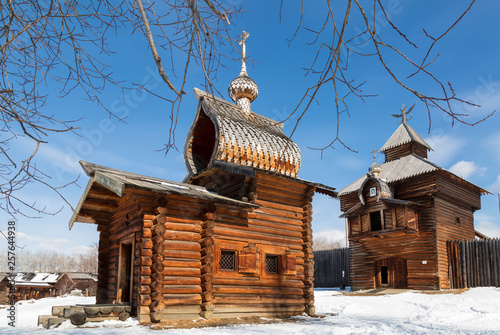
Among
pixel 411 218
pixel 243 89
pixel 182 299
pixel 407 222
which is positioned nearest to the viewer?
pixel 182 299

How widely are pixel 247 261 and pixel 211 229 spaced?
166 centimetres

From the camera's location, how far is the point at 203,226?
1189 cm

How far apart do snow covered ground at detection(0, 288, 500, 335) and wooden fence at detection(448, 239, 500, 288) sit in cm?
229

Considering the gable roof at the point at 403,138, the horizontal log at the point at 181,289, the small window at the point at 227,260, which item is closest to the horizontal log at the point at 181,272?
the horizontal log at the point at 181,289

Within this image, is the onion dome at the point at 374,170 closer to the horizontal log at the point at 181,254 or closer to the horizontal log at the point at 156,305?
the horizontal log at the point at 181,254

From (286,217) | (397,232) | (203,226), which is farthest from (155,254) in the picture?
(397,232)

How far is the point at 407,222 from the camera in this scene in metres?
24.3

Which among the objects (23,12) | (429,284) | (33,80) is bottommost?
(429,284)

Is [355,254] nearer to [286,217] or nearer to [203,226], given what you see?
[286,217]

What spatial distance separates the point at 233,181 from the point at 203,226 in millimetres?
2385

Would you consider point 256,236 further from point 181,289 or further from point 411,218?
point 411,218

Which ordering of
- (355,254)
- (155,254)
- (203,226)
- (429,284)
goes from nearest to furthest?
(155,254), (203,226), (429,284), (355,254)

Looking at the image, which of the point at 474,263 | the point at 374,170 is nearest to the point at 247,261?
the point at 374,170

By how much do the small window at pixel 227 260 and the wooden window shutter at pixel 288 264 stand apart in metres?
1.82
